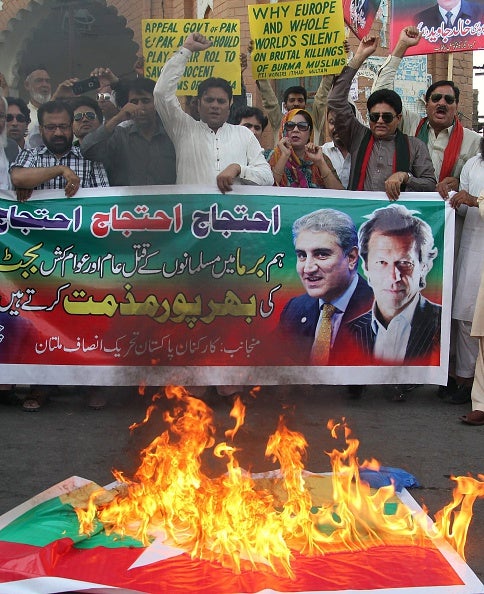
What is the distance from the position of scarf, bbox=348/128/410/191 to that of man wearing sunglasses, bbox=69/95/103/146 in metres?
1.97

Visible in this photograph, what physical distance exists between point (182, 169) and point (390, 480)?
289 cm

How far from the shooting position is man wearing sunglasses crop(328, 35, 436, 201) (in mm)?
5895

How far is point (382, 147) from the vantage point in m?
5.96

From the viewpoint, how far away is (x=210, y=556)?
9.93ft

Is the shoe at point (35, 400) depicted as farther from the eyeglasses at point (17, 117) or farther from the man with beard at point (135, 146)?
the eyeglasses at point (17, 117)

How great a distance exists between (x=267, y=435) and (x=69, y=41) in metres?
8.87

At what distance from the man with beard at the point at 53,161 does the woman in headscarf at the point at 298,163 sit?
1.39 meters

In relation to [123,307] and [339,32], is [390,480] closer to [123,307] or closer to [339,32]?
[123,307]

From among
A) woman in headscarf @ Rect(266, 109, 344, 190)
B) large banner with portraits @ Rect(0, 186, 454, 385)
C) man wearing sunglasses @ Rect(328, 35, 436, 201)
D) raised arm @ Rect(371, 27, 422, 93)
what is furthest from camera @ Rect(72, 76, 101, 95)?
raised arm @ Rect(371, 27, 422, 93)

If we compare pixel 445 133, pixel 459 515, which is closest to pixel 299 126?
pixel 445 133

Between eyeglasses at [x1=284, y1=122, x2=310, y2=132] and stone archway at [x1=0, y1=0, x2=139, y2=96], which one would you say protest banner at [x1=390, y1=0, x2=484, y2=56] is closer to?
eyeglasses at [x1=284, y1=122, x2=310, y2=132]

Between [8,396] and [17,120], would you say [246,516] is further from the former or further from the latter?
[17,120]

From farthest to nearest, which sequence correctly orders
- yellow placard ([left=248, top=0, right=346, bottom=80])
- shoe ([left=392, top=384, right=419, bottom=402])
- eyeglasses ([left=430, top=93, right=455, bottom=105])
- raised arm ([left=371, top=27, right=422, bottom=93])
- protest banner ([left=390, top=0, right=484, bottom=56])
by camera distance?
protest banner ([left=390, top=0, right=484, bottom=56]), yellow placard ([left=248, top=0, right=346, bottom=80]), raised arm ([left=371, top=27, right=422, bottom=93]), eyeglasses ([left=430, top=93, right=455, bottom=105]), shoe ([left=392, top=384, right=419, bottom=402])

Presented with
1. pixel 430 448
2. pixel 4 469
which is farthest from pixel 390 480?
pixel 4 469
